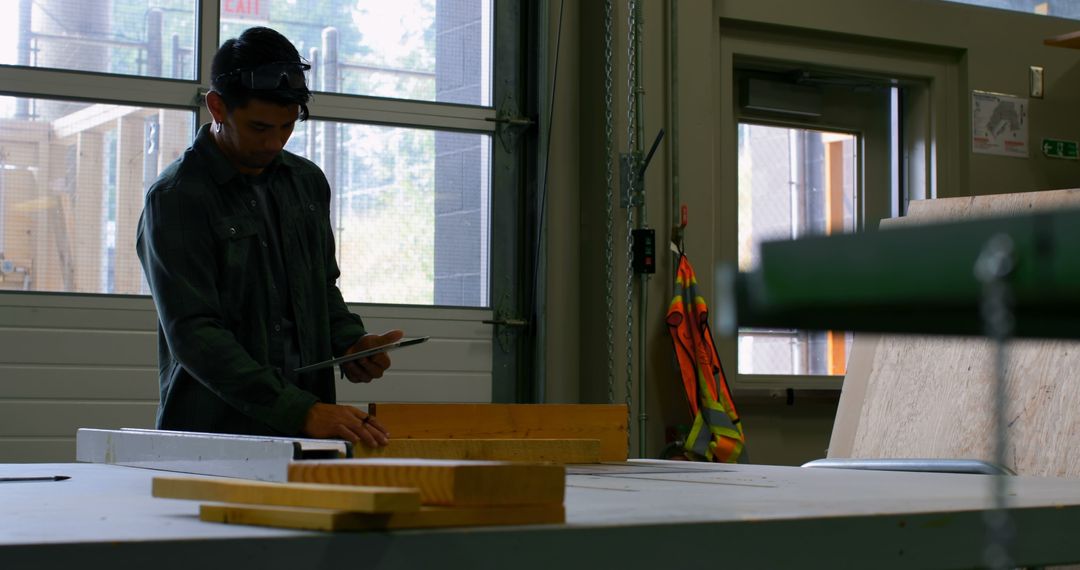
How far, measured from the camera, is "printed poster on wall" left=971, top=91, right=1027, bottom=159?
559cm

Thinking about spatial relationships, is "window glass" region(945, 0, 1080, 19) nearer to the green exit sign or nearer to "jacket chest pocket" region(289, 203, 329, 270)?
the green exit sign

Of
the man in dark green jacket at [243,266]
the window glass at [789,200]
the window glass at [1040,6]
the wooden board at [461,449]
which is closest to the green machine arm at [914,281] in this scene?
the wooden board at [461,449]

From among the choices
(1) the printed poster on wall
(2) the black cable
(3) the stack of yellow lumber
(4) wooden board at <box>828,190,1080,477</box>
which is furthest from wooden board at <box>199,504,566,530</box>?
(1) the printed poster on wall

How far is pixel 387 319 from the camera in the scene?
487 cm

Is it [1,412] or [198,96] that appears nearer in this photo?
[1,412]

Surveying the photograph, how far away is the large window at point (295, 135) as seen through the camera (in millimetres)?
4434

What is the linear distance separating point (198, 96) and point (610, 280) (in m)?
1.75

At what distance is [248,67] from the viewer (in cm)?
229

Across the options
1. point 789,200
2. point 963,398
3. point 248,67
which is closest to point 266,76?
point 248,67

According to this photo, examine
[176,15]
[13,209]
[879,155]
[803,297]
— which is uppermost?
[176,15]

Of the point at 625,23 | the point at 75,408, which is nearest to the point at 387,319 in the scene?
the point at 75,408

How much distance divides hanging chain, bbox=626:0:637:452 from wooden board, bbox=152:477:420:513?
3.77 metres

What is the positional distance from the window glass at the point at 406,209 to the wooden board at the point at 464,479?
3.84 m

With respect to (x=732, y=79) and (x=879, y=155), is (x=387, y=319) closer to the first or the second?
(x=732, y=79)
